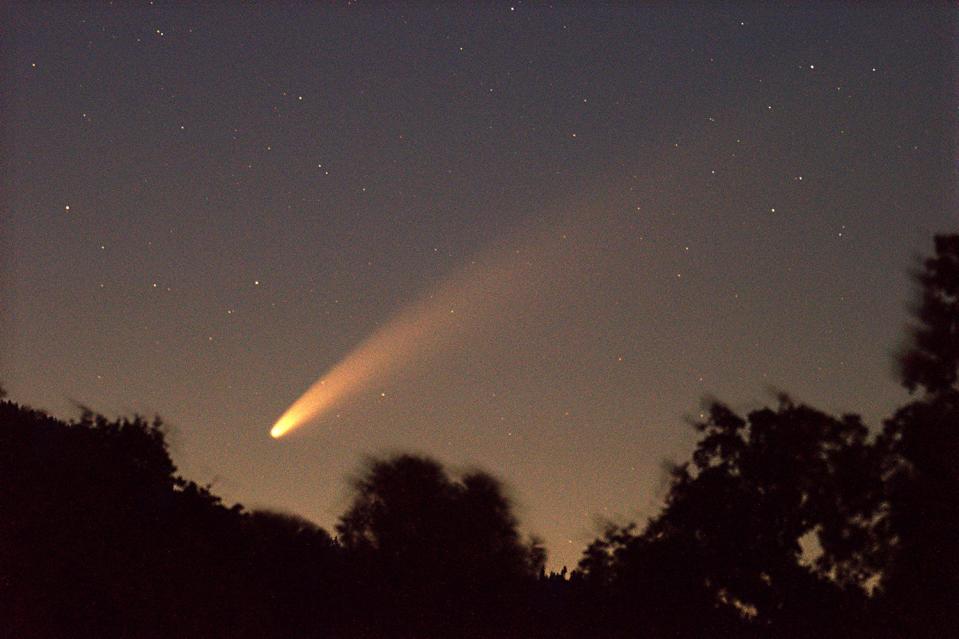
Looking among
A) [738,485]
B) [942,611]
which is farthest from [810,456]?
[942,611]

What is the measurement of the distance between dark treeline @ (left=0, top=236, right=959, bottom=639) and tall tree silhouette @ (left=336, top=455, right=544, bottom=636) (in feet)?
0.22

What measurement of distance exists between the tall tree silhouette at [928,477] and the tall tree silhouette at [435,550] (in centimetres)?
869

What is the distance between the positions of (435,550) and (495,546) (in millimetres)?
2014

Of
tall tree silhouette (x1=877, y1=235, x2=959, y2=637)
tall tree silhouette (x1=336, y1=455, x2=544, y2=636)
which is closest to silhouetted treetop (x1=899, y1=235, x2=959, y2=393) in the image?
tall tree silhouette (x1=877, y1=235, x2=959, y2=637)

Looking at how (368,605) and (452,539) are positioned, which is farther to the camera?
(452,539)

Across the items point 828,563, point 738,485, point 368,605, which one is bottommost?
point 368,605

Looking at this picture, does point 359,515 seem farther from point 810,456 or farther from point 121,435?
point 810,456

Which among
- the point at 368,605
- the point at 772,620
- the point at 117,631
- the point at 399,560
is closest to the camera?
the point at 117,631

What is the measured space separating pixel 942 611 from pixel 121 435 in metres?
19.5

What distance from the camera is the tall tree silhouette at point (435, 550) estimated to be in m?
30.7

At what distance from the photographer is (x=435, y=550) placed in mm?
34781

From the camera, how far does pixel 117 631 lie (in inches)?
986

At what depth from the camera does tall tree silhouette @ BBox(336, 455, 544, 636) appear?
30.7m

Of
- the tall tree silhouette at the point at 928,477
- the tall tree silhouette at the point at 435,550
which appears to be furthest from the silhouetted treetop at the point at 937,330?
the tall tree silhouette at the point at 435,550
